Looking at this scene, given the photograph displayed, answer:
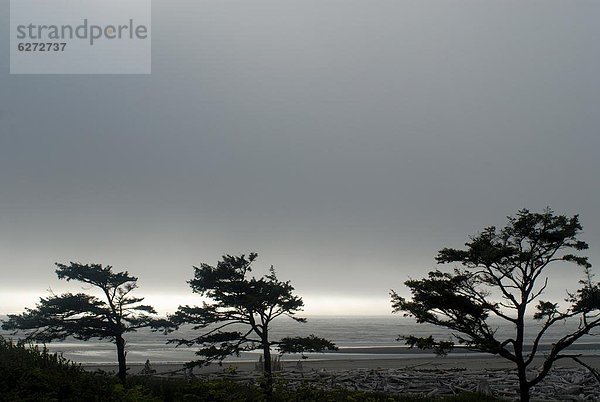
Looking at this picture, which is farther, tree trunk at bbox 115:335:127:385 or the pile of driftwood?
tree trunk at bbox 115:335:127:385

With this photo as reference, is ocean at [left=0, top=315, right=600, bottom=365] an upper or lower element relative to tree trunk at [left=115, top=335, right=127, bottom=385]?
lower

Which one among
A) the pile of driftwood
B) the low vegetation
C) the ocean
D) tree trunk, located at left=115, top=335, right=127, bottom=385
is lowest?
the ocean

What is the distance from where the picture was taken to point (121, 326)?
3253 centimetres

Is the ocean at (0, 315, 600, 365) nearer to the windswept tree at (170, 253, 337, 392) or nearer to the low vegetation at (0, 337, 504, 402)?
the windswept tree at (170, 253, 337, 392)

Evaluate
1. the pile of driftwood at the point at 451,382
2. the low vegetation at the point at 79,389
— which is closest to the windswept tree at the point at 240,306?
the pile of driftwood at the point at 451,382

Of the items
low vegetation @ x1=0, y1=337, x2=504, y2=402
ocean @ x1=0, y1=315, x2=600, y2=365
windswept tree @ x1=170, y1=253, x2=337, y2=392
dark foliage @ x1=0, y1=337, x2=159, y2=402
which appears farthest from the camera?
ocean @ x1=0, y1=315, x2=600, y2=365

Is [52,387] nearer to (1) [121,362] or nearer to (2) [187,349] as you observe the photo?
(1) [121,362]

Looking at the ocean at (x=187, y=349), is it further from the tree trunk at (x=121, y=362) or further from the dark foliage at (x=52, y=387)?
the dark foliage at (x=52, y=387)

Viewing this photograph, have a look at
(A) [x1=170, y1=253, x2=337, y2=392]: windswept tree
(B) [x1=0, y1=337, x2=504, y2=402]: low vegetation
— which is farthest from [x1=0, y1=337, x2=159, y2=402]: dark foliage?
(A) [x1=170, y1=253, x2=337, y2=392]: windswept tree

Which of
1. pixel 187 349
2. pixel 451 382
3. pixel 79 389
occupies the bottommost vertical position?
pixel 187 349

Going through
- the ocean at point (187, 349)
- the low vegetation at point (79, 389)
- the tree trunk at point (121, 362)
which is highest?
the low vegetation at point (79, 389)

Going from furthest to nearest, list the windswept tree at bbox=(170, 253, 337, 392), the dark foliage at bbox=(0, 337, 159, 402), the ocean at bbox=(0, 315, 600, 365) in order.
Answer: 1. the ocean at bbox=(0, 315, 600, 365)
2. the windswept tree at bbox=(170, 253, 337, 392)
3. the dark foliage at bbox=(0, 337, 159, 402)

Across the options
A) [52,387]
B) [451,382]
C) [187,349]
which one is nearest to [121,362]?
[52,387]

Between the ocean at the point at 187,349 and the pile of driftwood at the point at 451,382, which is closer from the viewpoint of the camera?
the pile of driftwood at the point at 451,382
